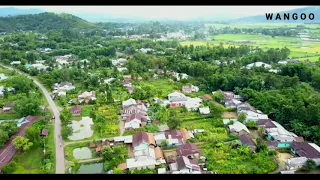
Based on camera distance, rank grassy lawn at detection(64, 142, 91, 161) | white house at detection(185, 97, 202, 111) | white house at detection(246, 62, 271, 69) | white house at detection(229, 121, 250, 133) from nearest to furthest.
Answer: grassy lawn at detection(64, 142, 91, 161), white house at detection(229, 121, 250, 133), white house at detection(185, 97, 202, 111), white house at detection(246, 62, 271, 69)

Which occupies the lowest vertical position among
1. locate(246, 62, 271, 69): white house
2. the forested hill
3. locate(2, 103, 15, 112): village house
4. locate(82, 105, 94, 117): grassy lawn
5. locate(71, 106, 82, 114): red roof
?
locate(82, 105, 94, 117): grassy lawn

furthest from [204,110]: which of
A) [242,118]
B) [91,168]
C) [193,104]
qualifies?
[91,168]

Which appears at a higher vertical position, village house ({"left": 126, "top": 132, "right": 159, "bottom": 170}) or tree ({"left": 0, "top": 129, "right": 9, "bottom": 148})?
tree ({"left": 0, "top": 129, "right": 9, "bottom": 148})

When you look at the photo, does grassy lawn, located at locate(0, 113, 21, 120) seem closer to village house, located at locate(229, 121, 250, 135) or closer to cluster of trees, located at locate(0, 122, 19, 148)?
cluster of trees, located at locate(0, 122, 19, 148)

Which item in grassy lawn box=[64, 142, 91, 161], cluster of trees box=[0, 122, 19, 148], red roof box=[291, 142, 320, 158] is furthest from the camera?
cluster of trees box=[0, 122, 19, 148]

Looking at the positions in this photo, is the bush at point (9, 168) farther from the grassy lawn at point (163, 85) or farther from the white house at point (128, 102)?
the grassy lawn at point (163, 85)

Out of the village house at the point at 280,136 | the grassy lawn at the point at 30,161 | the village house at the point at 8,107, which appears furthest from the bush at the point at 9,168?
the village house at the point at 280,136

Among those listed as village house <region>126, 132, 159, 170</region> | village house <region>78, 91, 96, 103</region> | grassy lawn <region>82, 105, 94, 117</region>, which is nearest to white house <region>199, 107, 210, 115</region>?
village house <region>126, 132, 159, 170</region>
